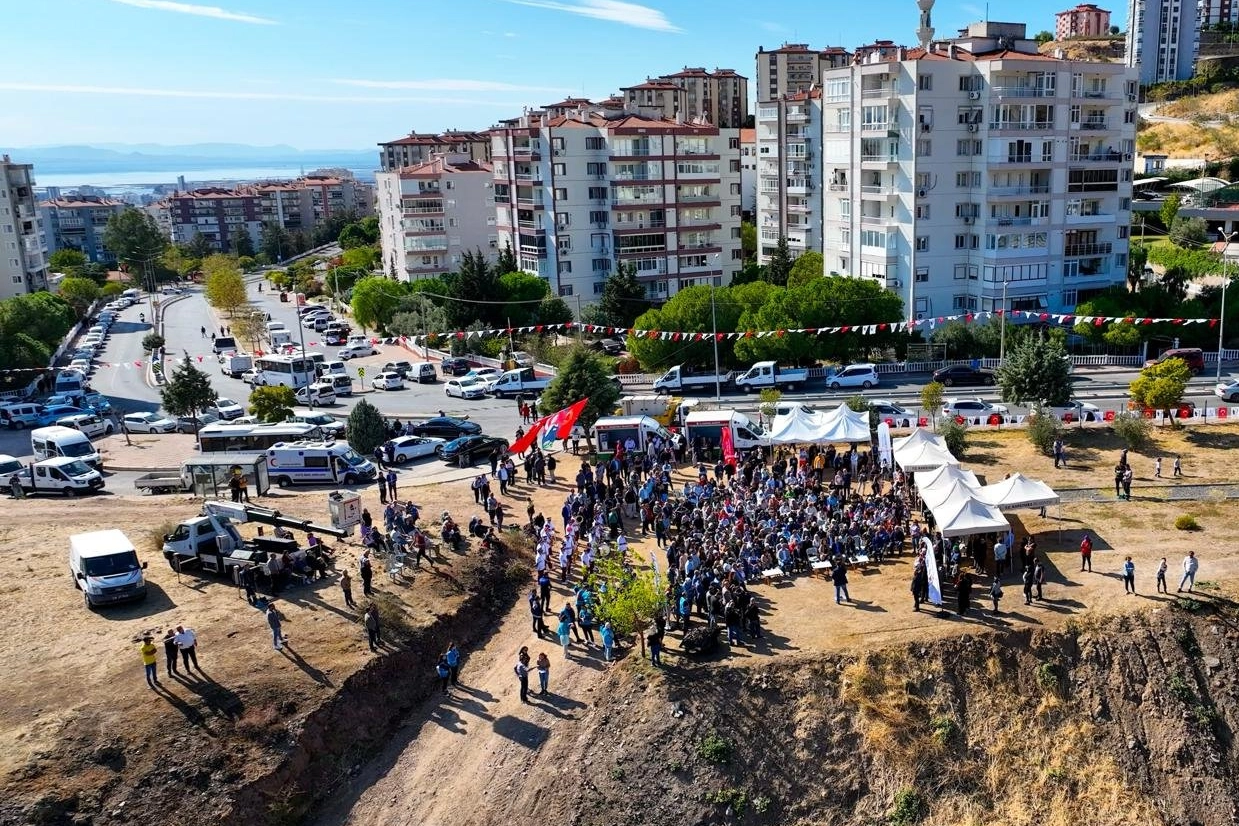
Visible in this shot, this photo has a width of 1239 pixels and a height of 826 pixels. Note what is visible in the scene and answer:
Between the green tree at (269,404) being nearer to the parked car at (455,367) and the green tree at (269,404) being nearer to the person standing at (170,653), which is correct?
the parked car at (455,367)

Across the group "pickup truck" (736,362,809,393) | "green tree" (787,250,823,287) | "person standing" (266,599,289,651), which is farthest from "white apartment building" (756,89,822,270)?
"person standing" (266,599,289,651)

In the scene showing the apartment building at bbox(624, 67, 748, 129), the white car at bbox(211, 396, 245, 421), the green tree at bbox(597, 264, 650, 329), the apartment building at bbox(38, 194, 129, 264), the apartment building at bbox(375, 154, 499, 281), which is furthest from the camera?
the apartment building at bbox(38, 194, 129, 264)

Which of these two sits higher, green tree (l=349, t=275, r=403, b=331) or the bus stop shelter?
green tree (l=349, t=275, r=403, b=331)

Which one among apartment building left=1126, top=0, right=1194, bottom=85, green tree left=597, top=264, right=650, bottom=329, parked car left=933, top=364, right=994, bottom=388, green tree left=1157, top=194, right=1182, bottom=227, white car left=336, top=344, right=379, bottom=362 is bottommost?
parked car left=933, top=364, right=994, bottom=388

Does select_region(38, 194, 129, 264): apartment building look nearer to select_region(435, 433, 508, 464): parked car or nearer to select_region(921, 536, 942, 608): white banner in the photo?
select_region(435, 433, 508, 464): parked car

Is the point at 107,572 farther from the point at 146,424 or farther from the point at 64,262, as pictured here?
the point at 64,262

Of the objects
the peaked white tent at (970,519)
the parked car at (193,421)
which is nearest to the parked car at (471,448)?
the parked car at (193,421)

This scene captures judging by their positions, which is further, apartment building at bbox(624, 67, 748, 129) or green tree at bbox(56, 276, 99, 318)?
apartment building at bbox(624, 67, 748, 129)
